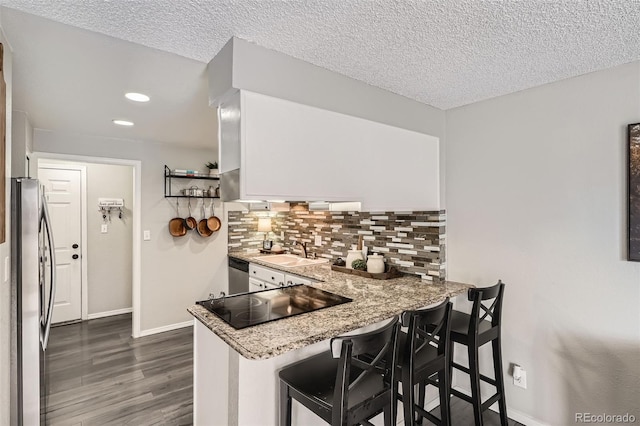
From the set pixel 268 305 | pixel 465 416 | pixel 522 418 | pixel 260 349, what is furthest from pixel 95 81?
pixel 522 418

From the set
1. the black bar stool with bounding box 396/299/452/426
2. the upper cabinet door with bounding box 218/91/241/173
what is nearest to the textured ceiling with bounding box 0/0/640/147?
the upper cabinet door with bounding box 218/91/241/173

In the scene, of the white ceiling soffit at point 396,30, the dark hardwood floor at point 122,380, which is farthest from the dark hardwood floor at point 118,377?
the white ceiling soffit at point 396,30

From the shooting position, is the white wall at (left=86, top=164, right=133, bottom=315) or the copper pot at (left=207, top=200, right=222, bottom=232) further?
the white wall at (left=86, top=164, right=133, bottom=315)

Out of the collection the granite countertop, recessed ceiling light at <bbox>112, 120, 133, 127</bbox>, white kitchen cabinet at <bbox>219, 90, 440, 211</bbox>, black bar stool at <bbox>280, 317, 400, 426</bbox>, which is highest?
recessed ceiling light at <bbox>112, 120, 133, 127</bbox>

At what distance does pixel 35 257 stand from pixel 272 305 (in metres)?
1.44

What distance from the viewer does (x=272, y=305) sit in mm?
2018

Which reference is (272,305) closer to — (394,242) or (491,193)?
(394,242)

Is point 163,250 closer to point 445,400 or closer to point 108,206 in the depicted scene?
point 108,206

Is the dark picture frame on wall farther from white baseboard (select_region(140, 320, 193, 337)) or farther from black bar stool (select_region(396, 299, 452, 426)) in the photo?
white baseboard (select_region(140, 320, 193, 337))

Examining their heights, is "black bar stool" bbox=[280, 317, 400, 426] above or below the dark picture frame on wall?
below

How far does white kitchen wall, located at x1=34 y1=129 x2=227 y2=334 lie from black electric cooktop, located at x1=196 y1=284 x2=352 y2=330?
88.5 inches

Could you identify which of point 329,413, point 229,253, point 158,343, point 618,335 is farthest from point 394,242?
point 158,343

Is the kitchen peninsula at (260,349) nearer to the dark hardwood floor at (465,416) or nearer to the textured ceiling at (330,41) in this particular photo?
the dark hardwood floor at (465,416)

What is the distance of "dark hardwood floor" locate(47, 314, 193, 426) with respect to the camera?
238 cm
